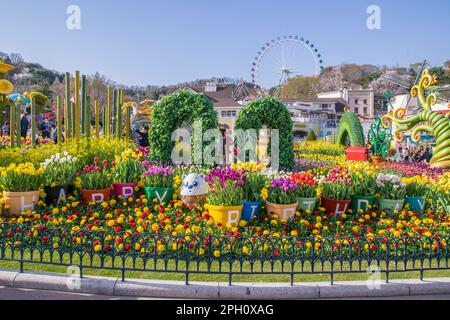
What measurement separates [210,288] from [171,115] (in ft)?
25.9

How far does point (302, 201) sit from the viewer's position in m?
7.10

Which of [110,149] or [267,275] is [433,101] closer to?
[110,149]

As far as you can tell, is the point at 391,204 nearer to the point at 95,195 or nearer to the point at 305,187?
the point at 305,187

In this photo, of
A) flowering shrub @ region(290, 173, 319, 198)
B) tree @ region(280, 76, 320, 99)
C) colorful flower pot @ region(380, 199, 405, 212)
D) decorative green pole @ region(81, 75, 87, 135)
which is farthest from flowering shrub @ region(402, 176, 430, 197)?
tree @ region(280, 76, 320, 99)

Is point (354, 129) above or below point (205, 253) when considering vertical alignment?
above

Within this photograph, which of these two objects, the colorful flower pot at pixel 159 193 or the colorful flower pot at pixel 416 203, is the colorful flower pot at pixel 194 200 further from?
the colorful flower pot at pixel 416 203

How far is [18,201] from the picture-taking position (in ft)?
22.4

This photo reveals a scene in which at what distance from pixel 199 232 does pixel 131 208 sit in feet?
5.81

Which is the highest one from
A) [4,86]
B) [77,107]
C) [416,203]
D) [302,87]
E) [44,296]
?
[302,87]

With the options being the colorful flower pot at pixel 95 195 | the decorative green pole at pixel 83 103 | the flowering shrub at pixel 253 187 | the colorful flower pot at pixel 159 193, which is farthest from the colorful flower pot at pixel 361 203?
the decorative green pole at pixel 83 103

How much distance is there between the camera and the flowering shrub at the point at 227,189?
20.7 ft

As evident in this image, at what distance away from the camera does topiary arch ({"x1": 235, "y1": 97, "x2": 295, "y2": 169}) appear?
12.4 meters

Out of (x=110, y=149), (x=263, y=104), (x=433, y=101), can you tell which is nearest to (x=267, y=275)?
(x=110, y=149)

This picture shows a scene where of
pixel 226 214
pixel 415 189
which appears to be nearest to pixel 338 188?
pixel 415 189
